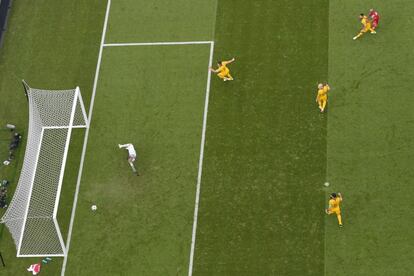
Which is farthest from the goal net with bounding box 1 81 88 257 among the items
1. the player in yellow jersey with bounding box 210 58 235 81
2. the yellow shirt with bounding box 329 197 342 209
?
the yellow shirt with bounding box 329 197 342 209

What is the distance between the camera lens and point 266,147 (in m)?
21.8

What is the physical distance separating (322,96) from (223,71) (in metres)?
A: 3.54

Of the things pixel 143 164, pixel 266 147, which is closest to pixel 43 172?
pixel 143 164

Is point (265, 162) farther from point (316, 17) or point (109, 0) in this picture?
point (109, 0)

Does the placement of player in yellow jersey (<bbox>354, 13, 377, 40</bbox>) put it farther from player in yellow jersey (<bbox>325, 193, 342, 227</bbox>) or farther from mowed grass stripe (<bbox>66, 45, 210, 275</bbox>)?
player in yellow jersey (<bbox>325, 193, 342, 227</bbox>)

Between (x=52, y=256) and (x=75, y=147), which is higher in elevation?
(x=75, y=147)

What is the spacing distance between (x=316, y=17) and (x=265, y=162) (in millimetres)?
6359

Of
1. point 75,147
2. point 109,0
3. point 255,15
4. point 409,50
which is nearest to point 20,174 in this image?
point 75,147

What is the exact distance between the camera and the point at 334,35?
23812 mm

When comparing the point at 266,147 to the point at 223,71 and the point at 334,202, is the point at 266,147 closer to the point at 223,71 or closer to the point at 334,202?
the point at 223,71

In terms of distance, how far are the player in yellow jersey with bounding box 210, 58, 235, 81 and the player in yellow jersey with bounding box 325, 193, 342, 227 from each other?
5.97 meters

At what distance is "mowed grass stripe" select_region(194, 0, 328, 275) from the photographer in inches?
786

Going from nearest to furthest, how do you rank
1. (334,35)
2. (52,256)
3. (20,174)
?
1. (52,256)
2. (20,174)
3. (334,35)

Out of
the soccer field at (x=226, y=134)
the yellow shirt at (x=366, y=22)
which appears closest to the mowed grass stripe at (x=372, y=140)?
the soccer field at (x=226, y=134)
